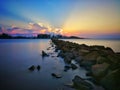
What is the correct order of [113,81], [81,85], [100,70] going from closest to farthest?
1. [113,81]
2. [81,85]
3. [100,70]

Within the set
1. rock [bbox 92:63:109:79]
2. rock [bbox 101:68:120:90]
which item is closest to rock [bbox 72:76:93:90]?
rock [bbox 101:68:120:90]

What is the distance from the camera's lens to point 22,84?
26.1 ft

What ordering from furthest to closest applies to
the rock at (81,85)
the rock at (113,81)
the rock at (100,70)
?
the rock at (100,70)
the rock at (81,85)
the rock at (113,81)

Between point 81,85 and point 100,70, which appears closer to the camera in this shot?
point 81,85

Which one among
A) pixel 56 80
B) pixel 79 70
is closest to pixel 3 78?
pixel 56 80

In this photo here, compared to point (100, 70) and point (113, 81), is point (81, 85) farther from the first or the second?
point (100, 70)

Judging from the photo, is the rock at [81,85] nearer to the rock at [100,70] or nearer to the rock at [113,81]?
the rock at [113,81]

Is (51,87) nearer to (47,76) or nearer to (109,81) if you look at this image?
(47,76)

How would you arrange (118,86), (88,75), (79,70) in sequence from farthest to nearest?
(79,70) → (88,75) → (118,86)

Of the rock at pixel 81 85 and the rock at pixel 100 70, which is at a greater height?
the rock at pixel 100 70

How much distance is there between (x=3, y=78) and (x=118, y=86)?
21.9ft

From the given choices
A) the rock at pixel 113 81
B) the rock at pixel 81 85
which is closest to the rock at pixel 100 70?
the rock at pixel 113 81

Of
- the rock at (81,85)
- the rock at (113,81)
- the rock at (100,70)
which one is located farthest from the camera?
the rock at (100,70)

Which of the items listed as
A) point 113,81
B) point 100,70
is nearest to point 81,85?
point 113,81
